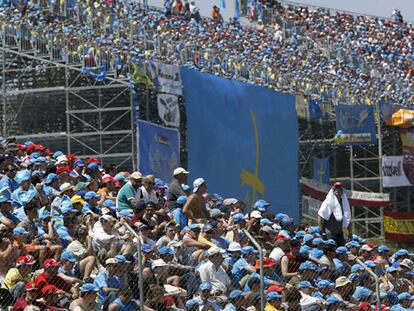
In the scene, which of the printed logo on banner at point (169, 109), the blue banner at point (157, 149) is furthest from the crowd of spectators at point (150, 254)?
the printed logo on banner at point (169, 109)

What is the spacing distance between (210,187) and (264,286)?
1420 cm

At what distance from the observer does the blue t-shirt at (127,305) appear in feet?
44.6

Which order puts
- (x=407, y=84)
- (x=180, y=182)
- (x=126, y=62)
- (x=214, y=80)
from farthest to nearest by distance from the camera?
(x=407, y=84) < (x=214, y=80) < (x=126, y=62) < (x=180, y=182)

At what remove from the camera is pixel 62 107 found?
30688 millimetres

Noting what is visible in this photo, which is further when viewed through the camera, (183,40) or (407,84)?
(407,84)

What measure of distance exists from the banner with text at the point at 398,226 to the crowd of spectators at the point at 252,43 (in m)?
3.26

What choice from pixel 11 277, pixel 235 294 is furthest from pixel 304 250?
pixel 11 277

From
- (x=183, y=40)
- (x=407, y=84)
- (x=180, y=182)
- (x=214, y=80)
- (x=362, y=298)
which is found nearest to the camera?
(x=362, y=298)

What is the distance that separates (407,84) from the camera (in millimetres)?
43688

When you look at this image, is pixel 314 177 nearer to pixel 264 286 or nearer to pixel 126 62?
pixel 126 62

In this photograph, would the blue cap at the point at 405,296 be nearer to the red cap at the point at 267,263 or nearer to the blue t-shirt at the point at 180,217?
the red cap at the point at 267,263

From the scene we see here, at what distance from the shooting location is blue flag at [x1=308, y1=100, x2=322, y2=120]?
35.5 m

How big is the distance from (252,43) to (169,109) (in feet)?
40.7

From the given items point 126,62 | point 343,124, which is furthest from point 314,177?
point 126,62
